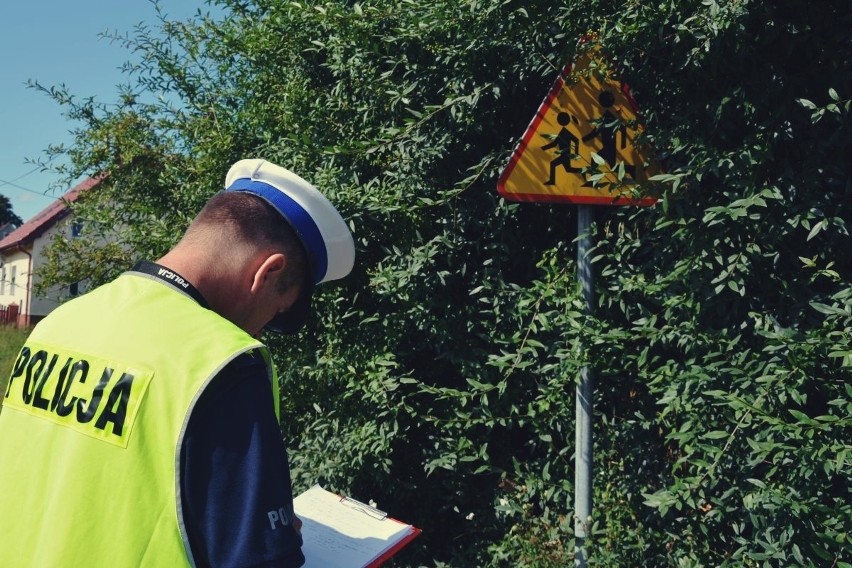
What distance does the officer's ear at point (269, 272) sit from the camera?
6.01 ft

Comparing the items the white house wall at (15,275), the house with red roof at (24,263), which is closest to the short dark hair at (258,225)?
the house with red roof at (24,263)

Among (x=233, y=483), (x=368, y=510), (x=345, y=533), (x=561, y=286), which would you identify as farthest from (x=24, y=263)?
(x=233, y=483)

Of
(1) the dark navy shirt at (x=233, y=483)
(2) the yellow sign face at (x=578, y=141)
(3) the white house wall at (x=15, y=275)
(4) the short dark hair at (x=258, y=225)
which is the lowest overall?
(3) the white house wall at (x=15, y=275)

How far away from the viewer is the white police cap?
199 cm

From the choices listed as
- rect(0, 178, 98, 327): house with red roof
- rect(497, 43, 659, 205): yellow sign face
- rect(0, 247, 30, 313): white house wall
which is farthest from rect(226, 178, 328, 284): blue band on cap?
rect(0, 247, 30, 313): white house wall

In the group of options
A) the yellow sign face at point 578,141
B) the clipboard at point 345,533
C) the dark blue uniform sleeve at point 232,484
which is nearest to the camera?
the dark blue uniform sleeve at point 232,484

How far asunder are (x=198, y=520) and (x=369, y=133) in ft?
9.30

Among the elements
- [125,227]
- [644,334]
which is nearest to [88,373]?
[644,334]

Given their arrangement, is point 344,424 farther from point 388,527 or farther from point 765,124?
point 765,124

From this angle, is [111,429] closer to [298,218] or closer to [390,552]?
[298,218]

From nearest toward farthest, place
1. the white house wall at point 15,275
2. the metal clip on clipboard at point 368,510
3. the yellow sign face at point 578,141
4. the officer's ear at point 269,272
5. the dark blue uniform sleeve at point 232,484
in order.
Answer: the dark blue uniform sleeve at point 232,484 → the officer's ear at point 269,272 → the metal clip on clipboard at point 368,510 → the yellow sign face at point 578,141 → the white house wall at point 15,275

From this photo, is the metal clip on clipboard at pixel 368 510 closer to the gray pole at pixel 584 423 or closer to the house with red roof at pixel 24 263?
the gray pole at pixel 584 423

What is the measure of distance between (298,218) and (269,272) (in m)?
0.20

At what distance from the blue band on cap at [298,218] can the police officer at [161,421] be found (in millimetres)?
75
